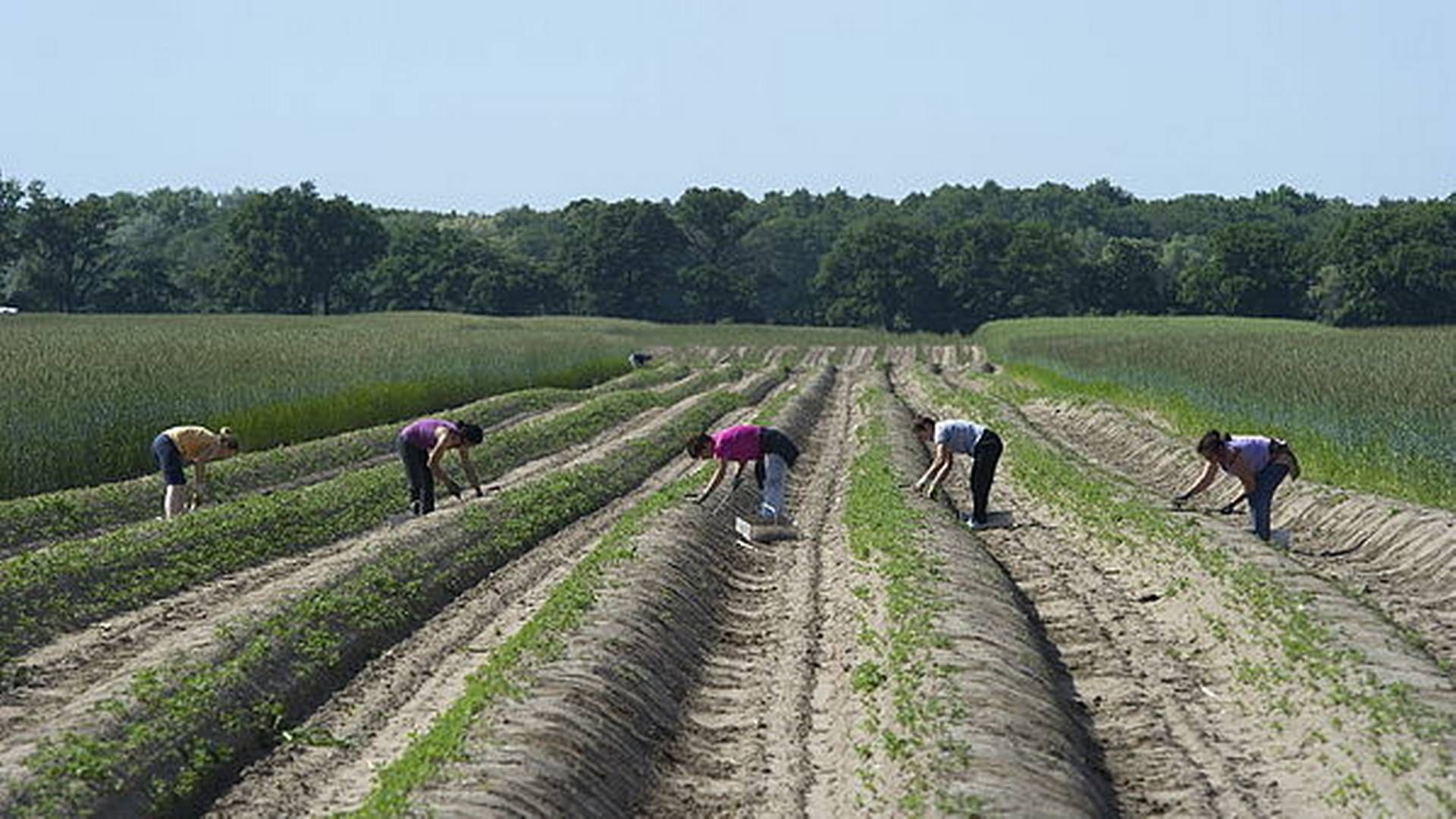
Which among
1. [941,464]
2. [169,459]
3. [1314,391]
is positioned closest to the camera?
[169,459]

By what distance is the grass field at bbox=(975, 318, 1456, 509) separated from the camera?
81.6 feet

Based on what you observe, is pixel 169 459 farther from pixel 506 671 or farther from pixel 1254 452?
pixel 1254 452

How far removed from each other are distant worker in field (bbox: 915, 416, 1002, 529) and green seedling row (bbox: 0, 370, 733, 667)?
7093mm

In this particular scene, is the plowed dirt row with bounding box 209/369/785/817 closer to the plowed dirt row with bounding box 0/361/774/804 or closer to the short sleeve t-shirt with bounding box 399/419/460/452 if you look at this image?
the plowed dirt row with bounding box 0/361/774/804

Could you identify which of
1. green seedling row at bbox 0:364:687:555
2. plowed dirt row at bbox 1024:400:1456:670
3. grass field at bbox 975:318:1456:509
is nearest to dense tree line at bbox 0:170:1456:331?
grass field at bbox 975:318:1456:509

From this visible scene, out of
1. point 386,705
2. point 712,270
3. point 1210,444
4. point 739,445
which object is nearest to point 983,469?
point 739,445

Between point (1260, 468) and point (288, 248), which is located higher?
point (288, 248)

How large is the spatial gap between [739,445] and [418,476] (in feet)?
14.0

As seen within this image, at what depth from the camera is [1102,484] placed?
26125 mm

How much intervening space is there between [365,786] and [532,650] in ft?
9.46

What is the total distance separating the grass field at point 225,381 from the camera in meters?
27.5

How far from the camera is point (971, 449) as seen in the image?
2239 cm

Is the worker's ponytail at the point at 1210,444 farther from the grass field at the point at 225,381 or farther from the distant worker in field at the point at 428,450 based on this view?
the grass field at the point at 225,381

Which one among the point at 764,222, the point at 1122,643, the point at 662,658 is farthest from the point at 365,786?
the point at 764,222
